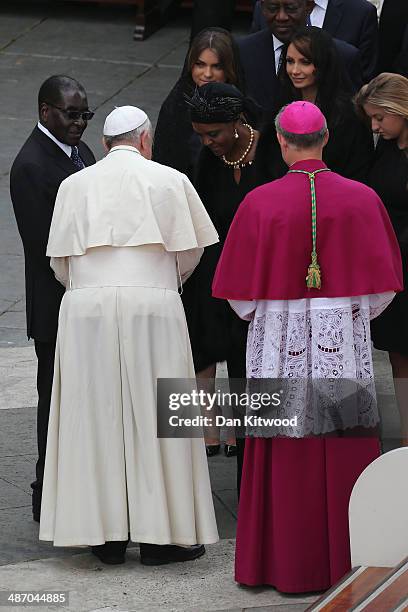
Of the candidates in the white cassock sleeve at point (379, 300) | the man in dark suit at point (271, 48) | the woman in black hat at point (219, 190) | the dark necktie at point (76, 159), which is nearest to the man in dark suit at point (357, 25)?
the man in dark suit at point (271, 48)

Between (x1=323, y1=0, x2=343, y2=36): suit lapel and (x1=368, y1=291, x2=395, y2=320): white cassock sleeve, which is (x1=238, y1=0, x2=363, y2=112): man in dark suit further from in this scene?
(x1=368, y1=291, x2=395, y2=320): white cassock sleeve

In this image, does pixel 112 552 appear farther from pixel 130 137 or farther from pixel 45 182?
pixel 130 137

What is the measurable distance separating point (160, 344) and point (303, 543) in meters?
0.96

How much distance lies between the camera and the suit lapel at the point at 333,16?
7723 millimetres

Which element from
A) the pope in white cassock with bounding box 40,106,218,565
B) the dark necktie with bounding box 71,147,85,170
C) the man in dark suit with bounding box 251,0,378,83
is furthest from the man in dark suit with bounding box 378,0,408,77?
the pope in white cassock with bounding box 40,106,218,565

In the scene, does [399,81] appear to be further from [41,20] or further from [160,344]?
[41,20]

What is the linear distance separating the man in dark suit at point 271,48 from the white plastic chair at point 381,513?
2799mm

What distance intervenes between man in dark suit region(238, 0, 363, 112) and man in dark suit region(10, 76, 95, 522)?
1.50 meters

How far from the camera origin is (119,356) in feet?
18.3

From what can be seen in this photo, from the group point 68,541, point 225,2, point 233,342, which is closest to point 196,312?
point 233,342

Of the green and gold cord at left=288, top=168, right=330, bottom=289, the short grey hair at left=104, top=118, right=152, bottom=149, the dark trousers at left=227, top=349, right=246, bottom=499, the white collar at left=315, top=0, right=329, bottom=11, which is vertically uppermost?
the short grey hair at left=104, top=118, right=152, bottom=149

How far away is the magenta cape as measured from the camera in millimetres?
5258

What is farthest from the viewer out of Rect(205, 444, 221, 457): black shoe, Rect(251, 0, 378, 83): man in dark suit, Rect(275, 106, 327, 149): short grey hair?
Rect(251, 0, 378, 83): man in dark suit

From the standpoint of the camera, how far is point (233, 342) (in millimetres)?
6344
